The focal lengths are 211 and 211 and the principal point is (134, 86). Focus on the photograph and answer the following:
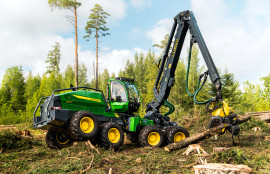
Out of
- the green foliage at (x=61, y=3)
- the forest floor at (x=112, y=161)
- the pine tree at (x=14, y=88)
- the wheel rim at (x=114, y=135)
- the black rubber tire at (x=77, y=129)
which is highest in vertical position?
the green foliage at (x=61, y=3)

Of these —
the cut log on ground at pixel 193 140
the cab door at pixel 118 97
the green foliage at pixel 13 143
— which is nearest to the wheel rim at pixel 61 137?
the green foliage at pixel 13 143

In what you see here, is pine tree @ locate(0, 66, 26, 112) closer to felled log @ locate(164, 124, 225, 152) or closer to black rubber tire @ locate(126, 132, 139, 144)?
black rubber tire @ locate(126, 132, 139, 144)

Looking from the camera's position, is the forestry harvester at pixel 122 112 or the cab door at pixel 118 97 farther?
the cab door at pixel 118 97

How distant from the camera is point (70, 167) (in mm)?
4840

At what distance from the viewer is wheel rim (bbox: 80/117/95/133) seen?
→ 22.1 feet

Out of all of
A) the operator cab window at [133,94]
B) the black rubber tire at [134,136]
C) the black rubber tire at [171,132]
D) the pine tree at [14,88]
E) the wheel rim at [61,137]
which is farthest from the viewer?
the pine tree at [14,88]

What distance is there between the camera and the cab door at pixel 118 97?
841cm

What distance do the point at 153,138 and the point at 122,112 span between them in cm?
165

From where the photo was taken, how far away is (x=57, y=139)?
778 cm

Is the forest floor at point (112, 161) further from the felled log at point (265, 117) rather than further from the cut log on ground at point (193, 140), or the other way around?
the felled log at point (265, 117)

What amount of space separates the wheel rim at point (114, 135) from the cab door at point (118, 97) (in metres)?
1.23

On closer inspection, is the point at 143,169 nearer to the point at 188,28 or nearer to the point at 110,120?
the point at 110,120

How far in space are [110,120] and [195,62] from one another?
22.3 meters

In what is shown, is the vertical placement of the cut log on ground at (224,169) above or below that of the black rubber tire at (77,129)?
below
